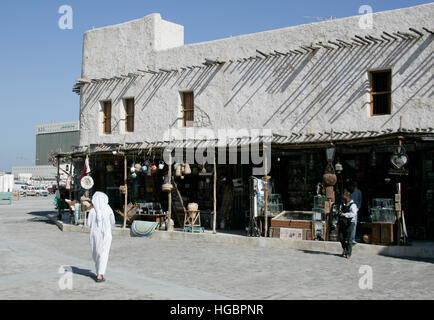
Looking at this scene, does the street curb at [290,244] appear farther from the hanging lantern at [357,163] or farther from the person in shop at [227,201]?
the hanging lantern at [357,163]

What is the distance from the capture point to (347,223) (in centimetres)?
1181

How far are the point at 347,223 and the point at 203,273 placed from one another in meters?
3.84

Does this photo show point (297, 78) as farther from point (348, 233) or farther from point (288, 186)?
point (348, 233)

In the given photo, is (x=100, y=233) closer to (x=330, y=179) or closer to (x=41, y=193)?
(x=330, y=179)

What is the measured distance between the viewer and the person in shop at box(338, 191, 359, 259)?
1176 cm

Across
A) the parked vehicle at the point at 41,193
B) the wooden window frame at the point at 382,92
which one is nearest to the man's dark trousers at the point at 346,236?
the wooden window frame at the point at 382,92

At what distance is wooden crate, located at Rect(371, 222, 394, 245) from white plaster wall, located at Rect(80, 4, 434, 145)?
301 centimetres

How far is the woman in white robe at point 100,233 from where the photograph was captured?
923 centimetres

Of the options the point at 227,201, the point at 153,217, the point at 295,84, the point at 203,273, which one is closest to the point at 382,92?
the point at 295,84

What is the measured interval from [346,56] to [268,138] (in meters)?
3.45

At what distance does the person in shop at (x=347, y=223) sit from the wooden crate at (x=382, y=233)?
1.31 meters
